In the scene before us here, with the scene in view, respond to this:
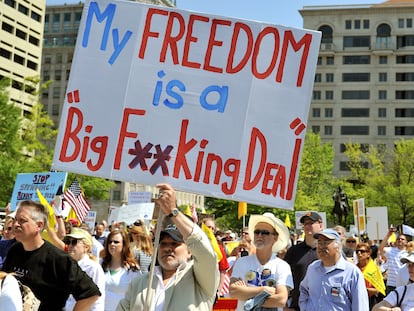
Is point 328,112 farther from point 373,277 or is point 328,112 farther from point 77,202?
point 373,277

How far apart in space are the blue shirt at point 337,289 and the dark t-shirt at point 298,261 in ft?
3.60

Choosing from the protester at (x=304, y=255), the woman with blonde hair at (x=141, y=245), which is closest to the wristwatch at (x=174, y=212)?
the protester at (x=304, y=255)

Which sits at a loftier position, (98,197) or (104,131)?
(98,197)

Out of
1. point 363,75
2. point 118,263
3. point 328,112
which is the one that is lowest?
point 118,263

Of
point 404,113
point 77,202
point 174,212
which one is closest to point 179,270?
point 174,212

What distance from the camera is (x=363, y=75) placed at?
3430 inches

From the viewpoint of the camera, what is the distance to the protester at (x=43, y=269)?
4.72 m

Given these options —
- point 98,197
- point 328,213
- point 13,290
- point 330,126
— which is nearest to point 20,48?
point 98,197

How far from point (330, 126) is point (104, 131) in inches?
3272

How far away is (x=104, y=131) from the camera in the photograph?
16.2 feet

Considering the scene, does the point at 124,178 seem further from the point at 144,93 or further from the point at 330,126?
the point at 330,126

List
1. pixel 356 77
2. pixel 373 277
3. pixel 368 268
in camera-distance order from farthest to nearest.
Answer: pixel 356 77
pixel 368 268
pixel 373 277

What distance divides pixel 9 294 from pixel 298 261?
181 inches

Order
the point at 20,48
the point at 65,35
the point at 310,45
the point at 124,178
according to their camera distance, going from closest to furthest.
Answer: the point at 124,178
the point at 310,45
the point at 20,48
the point at 65,35
